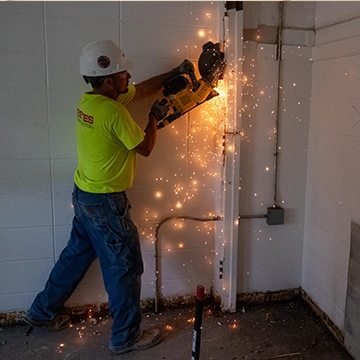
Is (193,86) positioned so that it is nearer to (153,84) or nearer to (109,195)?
(153,84)

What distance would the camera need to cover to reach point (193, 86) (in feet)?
7.58

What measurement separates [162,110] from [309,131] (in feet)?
3.21

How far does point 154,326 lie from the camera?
2.57 meters

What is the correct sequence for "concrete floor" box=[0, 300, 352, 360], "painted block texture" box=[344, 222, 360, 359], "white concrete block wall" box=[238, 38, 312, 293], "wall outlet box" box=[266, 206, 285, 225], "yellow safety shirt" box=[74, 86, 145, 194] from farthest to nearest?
"wall outlet box" box=[266, 206, 285, 225], "white concrete block wall" box=[238, 38, 312, 293], "concrete floor" box=[0, 300, 352, 360], "painted block texture" box=[344, 222, 360, 359], "yellow safety shirt" box=[74, 86, 145, 194]

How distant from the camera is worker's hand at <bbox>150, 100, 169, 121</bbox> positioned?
2273 millimetres

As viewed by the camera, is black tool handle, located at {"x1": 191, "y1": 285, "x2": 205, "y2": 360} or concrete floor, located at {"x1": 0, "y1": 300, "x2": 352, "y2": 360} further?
concrete floor, located at {"x1": 0, "y1": 300, "x2": 352, "y2": 360}

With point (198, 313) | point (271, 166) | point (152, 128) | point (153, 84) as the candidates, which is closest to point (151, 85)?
point (153, 84)

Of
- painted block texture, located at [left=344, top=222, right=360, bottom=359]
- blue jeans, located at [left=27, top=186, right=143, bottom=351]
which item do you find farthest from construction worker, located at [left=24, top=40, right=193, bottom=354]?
painted block texture, located at [left=344, top=222, right=360, bottom=359]

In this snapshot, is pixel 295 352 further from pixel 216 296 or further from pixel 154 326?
pixel 154 326

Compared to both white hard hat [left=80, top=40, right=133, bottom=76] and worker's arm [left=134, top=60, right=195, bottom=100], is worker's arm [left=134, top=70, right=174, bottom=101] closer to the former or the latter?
worker's arm [left=134, top=60, right=195, bottom=100]

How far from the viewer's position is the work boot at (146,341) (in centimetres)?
232

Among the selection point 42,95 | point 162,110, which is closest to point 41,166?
point 42,95

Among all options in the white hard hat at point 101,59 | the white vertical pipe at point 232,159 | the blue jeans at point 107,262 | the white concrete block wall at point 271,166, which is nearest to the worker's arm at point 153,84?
the white hard hat at point 101,59

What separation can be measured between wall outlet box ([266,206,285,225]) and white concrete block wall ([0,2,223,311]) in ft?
1.11
